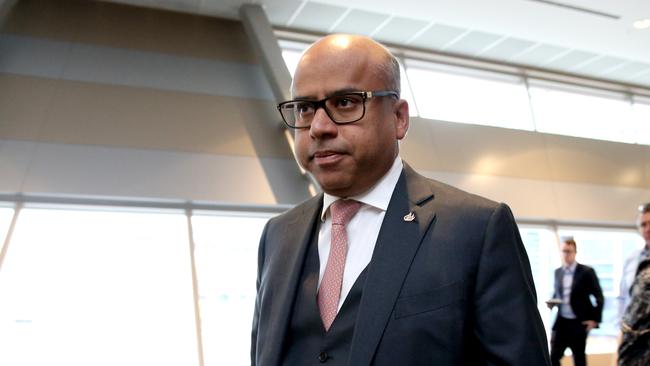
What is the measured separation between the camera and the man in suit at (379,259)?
977mm

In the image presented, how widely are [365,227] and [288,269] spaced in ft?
0.60

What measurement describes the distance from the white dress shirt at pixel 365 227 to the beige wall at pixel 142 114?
4.93 m

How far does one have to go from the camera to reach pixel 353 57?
3.52ft

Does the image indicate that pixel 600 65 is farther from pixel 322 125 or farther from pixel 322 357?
pixel 322 357

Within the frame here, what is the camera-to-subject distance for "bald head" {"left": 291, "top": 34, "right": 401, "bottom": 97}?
1.07 metres

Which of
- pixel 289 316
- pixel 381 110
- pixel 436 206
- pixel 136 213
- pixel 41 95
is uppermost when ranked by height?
pixel 41 95

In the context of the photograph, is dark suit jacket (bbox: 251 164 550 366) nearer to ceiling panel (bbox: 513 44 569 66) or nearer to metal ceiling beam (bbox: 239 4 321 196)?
metal ceiling beam (bbox: 239 4 321 196)

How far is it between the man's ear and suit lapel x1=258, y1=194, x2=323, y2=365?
259mm

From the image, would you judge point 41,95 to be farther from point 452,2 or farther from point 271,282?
point 271,282

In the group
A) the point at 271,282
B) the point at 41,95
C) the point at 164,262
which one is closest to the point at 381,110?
the point at 271,282

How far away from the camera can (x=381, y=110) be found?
1.09 metres

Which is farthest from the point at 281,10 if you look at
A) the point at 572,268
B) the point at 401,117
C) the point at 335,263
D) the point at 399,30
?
the point at 335,263

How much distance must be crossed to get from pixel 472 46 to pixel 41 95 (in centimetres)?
520

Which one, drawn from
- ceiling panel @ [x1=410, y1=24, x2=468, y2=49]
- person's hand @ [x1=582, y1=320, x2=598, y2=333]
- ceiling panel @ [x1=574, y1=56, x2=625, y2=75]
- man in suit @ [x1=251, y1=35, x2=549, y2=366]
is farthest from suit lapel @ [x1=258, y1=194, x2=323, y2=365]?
ceiling panel @ [x1=574, y1=56, x2=625, y2=75]
